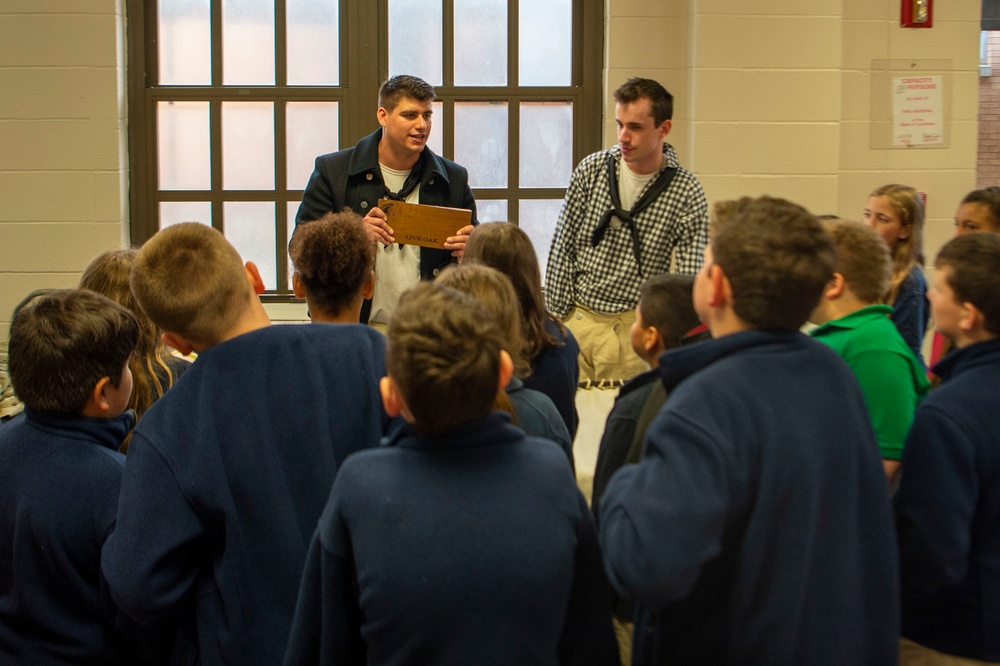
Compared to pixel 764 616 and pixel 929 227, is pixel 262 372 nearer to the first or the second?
pixel 764 616

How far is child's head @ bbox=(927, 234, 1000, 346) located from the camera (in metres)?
1.91

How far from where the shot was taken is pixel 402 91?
374 cm

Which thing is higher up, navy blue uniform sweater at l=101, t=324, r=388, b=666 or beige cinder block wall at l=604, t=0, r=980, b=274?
beige cinder block wall at l=604, t=0, r=980, b=274

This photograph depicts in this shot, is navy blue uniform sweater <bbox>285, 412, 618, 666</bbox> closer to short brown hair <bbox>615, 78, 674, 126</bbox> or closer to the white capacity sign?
short brown hair <bbox>615, 78, 674, 126</bbox>

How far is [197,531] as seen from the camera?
1.62 meters

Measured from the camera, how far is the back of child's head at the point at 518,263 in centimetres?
237

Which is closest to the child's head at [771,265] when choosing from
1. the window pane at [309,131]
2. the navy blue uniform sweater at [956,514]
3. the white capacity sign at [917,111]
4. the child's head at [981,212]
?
the navy blue uniform sweater at [956,514]

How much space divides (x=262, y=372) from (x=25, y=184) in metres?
3.66

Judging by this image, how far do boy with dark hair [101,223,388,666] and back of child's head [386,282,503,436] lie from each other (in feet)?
1.09

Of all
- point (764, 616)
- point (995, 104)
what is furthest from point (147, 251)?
point (995, 104)

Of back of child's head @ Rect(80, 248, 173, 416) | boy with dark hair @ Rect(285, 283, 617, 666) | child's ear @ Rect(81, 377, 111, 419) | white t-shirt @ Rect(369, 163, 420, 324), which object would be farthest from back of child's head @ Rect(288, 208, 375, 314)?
white t-shirt @ Rect(369, 163, 420, 324)

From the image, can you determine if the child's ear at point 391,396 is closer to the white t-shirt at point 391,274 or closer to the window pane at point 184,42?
the white t-shirt at point 391,274

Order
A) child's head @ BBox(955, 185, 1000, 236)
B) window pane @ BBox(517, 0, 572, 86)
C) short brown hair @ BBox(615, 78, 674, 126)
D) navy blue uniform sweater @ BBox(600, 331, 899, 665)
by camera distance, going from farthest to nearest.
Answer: window pane @ BBox(517, 0, 572, 86)
short brown hair @ BBox(615, 78, 674, 126)
child's head @ BBox(955, 185, 1000, 236)
navy blue uniform sweater @ BBox(600, 331, 899, 665)

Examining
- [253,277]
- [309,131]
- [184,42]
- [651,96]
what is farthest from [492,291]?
[184,42]
